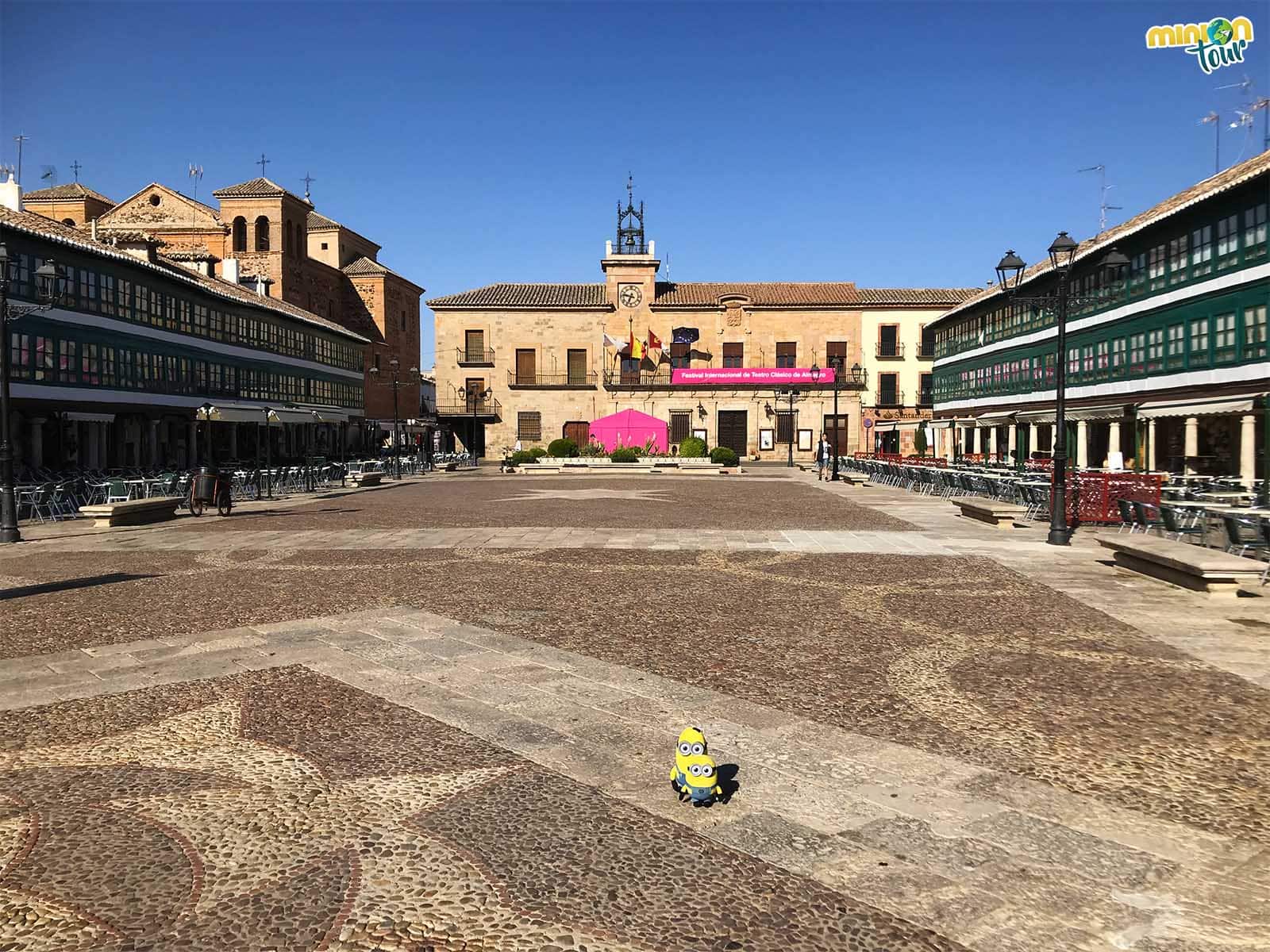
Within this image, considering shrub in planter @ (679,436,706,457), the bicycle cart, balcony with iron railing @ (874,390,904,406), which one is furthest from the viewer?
balcony with iron railing @ (874,390,904,406)

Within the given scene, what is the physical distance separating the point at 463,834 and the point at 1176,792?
10.8 ft

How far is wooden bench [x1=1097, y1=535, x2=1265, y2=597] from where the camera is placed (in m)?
9.36

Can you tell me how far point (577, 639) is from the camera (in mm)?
7422

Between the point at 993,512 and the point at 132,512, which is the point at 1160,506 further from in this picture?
the point at 132,512

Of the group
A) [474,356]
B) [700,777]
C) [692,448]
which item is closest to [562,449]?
[692,448]

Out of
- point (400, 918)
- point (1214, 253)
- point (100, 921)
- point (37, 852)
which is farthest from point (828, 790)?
point (1214, 253)

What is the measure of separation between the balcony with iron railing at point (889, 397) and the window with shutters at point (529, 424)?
68.5 feet

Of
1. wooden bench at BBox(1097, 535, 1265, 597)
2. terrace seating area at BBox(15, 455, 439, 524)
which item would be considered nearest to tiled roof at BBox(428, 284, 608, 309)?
terrace seating area at BBox(15, 455, 439, 524)

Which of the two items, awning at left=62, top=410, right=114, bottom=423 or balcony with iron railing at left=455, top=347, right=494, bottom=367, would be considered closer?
awning at left=62, top=410, right=114, bottom=423

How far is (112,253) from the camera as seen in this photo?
29016 millimetres

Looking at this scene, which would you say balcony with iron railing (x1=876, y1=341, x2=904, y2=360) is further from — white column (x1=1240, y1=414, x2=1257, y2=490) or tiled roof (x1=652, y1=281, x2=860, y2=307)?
white column (x1=1240, y1=414, x2=1257, y2=490)

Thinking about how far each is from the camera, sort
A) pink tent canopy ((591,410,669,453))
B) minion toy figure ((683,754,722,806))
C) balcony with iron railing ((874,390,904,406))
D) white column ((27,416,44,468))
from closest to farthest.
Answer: minion toy figure ((683,754,722,806)) → white column ((27,416,44,468)) → pink tent canopy ((591,410,669,453)) → balcony with iron railing ((874,390,904,406))

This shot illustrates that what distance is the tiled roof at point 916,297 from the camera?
54.2 metres

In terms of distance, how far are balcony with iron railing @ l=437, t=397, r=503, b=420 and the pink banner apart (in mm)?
10957
